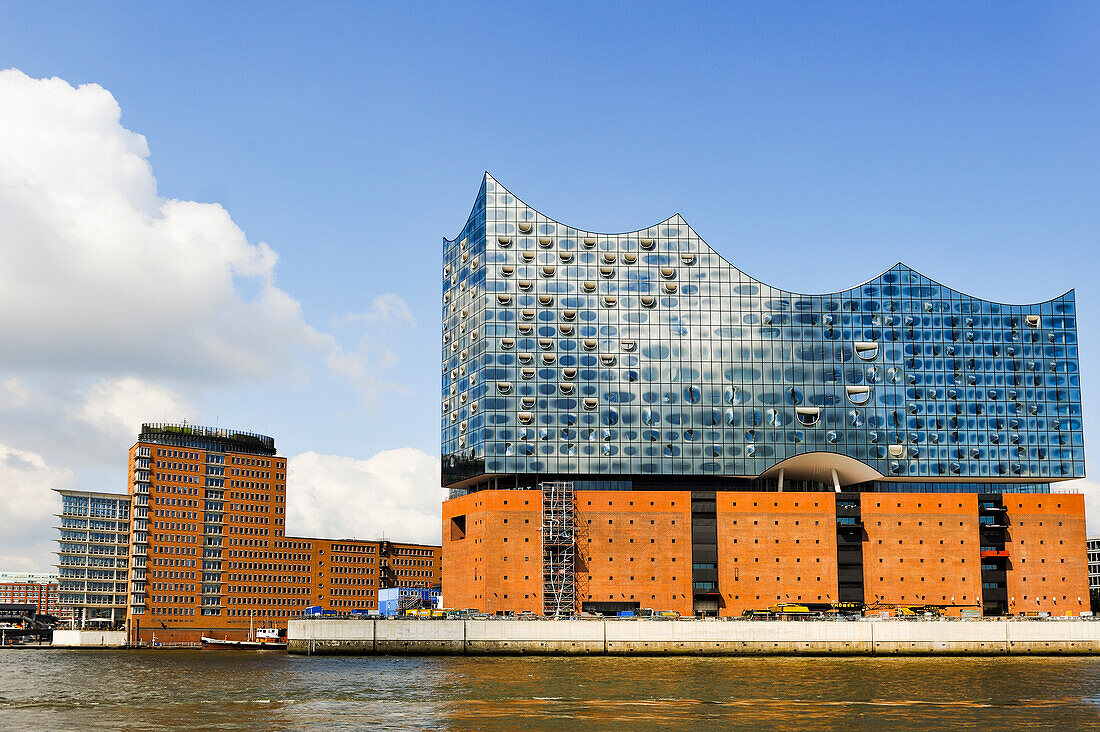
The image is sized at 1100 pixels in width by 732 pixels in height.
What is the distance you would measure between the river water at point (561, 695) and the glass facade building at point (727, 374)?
31734 mm

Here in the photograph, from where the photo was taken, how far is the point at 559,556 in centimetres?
13838

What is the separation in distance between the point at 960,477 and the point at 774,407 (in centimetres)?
2388

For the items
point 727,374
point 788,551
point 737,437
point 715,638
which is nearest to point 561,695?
point 715,638

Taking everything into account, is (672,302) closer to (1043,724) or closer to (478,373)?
(478,373)

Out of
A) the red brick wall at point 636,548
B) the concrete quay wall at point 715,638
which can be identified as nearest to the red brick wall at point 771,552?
the red brick wall at point 636,548

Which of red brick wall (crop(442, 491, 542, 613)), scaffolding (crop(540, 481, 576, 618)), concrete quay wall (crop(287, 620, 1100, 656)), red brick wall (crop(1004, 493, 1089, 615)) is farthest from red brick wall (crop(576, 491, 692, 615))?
red brick wall (crop(1004, 493, 1089, 615))

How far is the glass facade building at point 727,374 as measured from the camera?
144 metres

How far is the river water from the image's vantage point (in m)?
62.8

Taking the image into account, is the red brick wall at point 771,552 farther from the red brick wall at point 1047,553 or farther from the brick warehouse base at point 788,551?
the red brick wall at point 1047,553

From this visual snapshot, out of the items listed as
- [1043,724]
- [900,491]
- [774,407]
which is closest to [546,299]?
[774,407]

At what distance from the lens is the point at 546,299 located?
5768 inches

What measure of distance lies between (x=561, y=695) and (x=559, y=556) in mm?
61569

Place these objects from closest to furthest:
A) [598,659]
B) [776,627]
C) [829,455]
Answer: [598,659] → [776,627] → [829,455]

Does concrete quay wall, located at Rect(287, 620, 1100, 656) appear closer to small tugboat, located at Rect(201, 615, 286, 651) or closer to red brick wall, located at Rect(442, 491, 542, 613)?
red brick wall, located at Rect(442, 491, 542, 613)
